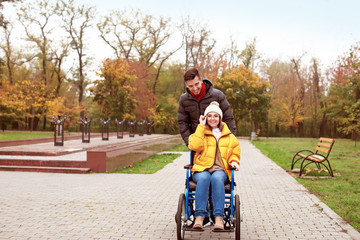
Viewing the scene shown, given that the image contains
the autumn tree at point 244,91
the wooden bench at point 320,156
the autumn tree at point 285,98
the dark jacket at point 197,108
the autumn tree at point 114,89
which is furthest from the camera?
the autumn tree at point 285,98

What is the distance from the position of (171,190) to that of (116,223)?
3002 millimetres

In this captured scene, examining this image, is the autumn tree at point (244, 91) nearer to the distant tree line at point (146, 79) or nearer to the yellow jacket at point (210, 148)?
the distant tree line at point (146, 79)

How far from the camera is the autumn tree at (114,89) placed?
39.3 meters

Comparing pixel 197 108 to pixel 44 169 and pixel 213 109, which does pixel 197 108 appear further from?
→ pixel 44 169

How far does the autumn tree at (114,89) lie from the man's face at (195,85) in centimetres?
3497

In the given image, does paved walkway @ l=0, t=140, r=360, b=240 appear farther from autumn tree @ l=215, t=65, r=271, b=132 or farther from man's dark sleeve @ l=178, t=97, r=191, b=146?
autumn tree @ l=215, t=65, r=271, b=132

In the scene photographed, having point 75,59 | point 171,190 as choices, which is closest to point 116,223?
point 171,190

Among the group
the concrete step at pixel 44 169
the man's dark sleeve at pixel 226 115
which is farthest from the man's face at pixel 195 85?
the concrete step at pixel 44 169

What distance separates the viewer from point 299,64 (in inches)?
1996

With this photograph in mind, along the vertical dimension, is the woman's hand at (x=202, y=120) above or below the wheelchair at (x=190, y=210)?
above

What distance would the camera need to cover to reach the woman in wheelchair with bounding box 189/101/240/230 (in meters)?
4.31

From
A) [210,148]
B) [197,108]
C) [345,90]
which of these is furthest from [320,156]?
[345,90]

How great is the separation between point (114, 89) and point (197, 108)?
35979mm

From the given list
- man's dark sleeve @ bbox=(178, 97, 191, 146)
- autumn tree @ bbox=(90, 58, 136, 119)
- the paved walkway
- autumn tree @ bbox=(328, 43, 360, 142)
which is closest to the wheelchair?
man's dark sleeve @ bbox=(178, 97, 191, 146)
